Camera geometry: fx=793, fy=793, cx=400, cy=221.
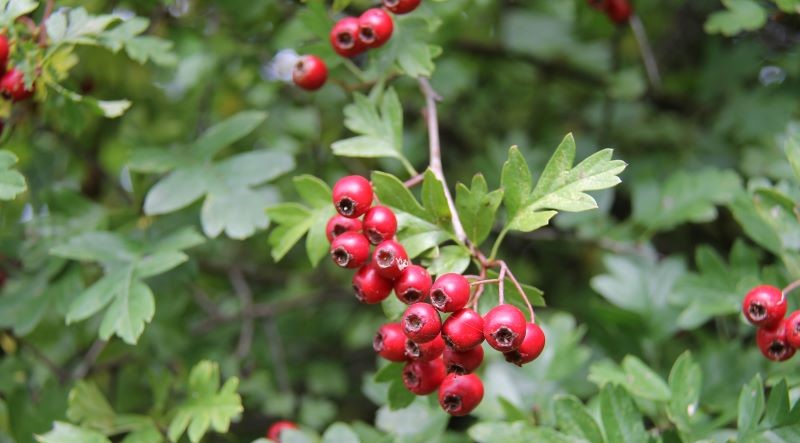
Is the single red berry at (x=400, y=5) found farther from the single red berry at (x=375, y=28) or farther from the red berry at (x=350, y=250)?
the red berry at (x=350, y=250)

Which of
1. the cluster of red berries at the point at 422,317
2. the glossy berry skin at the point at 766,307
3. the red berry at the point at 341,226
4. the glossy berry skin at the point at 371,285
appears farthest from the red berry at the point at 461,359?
the glossy berry skin at the point at 766,307

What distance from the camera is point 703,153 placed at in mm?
2492

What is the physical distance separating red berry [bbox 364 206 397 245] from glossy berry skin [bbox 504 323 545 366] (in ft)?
0.82

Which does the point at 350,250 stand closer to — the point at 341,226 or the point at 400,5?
the point at 341,226

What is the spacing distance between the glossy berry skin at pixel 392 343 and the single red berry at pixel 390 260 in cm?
10

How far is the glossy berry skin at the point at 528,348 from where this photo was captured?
1.13 metres

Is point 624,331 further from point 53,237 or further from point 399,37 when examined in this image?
point 53,237

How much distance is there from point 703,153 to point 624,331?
92cm

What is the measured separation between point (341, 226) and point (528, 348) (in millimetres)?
351

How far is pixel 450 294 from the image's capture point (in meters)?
1.09

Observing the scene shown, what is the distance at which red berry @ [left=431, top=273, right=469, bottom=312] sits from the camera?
1.10 m

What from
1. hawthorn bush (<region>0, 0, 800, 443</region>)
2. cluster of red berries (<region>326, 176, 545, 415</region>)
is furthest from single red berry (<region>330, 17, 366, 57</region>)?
cluster of red berries (<region>326, 176, 545, 415</region>)

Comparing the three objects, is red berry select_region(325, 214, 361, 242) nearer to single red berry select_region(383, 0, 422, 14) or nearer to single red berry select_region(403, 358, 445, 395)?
single red berry select_region(403, 358, 445, 395)

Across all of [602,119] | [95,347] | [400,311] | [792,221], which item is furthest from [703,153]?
[95,347]
